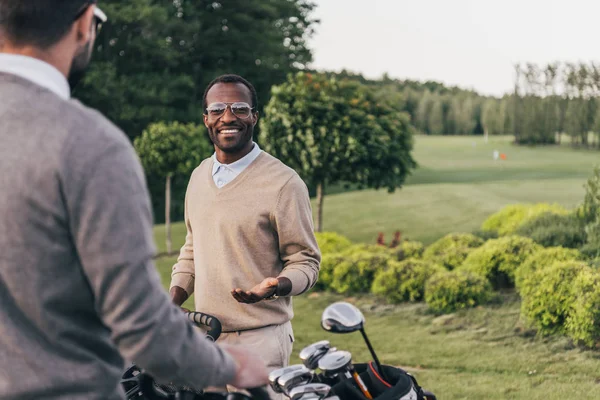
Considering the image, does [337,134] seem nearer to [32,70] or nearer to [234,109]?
[234,109]

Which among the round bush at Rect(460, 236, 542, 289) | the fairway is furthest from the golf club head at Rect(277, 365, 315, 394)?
the fairway

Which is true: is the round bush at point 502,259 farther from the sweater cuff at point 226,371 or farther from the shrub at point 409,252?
the sweater cuff at point 226,371

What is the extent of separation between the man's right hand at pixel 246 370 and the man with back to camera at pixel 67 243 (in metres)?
0.06

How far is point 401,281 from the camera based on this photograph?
1067 cm

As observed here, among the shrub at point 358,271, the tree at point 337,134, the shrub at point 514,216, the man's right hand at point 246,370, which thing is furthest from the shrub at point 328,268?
the man's right hand at point 246,370

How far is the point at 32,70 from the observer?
5.43ft

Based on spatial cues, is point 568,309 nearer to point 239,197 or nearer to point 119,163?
point 239,197

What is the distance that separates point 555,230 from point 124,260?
1027 centimetres

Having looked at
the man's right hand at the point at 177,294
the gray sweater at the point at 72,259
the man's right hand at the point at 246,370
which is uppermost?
the gray sweater at the point at 72,259

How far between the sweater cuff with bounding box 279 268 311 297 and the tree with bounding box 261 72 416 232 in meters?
13.8

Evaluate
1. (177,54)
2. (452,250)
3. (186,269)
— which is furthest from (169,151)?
(186,269)

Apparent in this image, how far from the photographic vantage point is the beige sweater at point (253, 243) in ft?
11.1

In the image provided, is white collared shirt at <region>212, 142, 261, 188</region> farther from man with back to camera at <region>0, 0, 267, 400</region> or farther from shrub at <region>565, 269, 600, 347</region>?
shrub at <region>565, 269, 600, 347</region>

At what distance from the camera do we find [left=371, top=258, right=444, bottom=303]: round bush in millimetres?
10523
